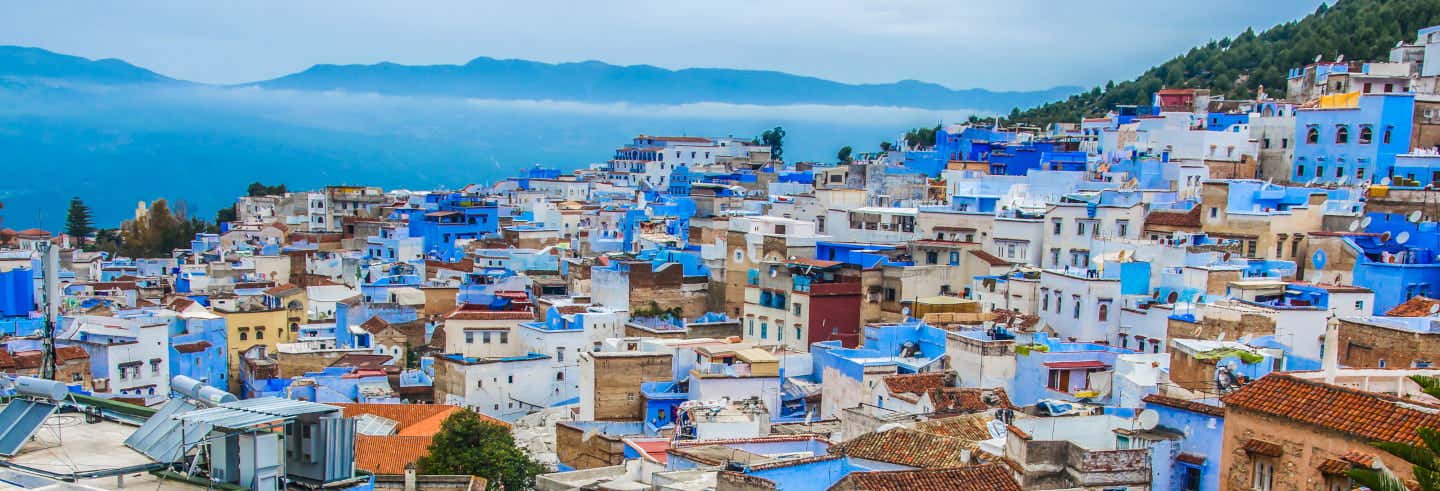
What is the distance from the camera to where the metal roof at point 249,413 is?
27.3 feet

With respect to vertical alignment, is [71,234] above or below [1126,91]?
below

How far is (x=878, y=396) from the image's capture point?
1892 centimetres

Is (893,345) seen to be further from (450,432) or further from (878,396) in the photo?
(450,432)

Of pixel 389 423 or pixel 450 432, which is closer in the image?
pixel 450 432

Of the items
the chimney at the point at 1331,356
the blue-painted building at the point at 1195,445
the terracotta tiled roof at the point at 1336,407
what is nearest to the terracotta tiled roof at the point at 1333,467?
the terracotta tiled roof at the point at 1336,407

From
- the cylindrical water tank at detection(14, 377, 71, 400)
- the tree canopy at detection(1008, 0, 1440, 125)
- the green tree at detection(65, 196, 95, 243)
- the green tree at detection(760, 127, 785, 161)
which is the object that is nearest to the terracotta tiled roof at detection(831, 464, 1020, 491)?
the cylindrical water tank at detection(14, 377, 71, 400)

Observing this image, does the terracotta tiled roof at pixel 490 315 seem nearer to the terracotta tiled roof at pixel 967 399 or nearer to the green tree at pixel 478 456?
the green tree at pixel 478 456

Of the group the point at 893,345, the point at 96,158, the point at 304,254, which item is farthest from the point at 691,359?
the point at 96,158

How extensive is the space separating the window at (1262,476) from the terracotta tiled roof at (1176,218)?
17.9m

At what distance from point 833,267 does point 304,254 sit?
23.5 m

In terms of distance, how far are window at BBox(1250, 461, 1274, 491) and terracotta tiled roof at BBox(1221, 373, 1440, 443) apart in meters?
0.45

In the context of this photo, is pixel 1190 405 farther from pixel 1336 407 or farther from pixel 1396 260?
pixel 1396 260

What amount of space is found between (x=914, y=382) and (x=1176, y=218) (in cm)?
1190

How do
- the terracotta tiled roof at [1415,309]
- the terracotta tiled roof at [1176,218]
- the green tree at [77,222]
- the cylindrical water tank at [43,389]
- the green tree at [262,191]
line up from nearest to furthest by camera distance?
the cylindrical water tank at [43,389] < the terracotta tiled roof at [1415,309] < the terracotta tiled roof at [1176,218] < the green tree at [77,222] < the green tree at [262,191]
